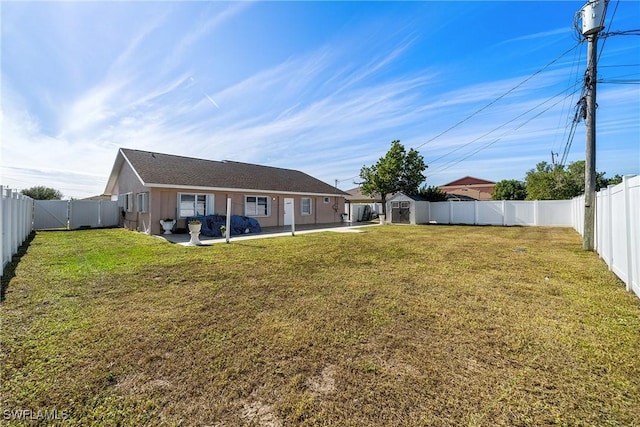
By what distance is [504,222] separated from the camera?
1969 centimetres

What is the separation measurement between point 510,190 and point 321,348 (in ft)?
139

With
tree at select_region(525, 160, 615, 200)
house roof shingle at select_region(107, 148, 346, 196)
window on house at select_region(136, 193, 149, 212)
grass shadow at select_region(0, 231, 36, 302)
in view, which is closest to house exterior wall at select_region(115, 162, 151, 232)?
window on house at select_region(136, 193, 149, 212)

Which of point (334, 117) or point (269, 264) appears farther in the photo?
point (334, 117)

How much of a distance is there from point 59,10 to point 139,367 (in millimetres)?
8687

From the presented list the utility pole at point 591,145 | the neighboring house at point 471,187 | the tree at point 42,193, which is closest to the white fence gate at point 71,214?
the tree at point 42,193

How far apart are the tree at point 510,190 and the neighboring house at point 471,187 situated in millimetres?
9437

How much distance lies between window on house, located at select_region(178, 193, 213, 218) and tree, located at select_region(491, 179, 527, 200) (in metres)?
37.2

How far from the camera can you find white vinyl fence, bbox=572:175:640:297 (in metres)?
4.15

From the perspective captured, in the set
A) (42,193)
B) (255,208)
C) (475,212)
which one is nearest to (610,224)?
(255,208)

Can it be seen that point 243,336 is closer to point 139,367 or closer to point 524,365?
point 139,367

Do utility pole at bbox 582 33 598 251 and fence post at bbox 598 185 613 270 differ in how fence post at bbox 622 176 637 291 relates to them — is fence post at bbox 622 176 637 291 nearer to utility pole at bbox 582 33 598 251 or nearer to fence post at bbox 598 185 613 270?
fence post at bbox 598 185 613 270

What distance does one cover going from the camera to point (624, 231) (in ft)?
15.3

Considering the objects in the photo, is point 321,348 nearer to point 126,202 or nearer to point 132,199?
point 132,199

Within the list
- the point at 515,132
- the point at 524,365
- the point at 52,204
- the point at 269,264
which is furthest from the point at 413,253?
the point at 52,204
